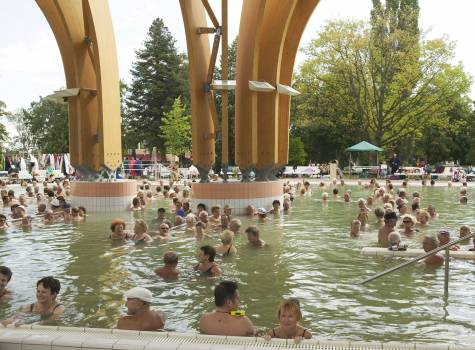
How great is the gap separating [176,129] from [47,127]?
34910 mm

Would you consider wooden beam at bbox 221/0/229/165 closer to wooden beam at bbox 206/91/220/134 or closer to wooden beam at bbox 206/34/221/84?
wooden beam at bbox 206/34/221/84

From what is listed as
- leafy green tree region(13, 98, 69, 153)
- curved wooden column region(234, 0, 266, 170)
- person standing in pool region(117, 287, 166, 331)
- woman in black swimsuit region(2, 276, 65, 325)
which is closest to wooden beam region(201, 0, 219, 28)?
curved wooden column region(234, 0, 266, 170)

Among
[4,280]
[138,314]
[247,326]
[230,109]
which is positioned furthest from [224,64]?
[230,109]

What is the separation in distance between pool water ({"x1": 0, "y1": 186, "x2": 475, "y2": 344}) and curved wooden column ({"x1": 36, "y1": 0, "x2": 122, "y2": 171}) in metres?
5.90

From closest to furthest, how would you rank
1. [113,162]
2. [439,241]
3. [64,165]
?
[439,241]
[113,162]
[64,165]

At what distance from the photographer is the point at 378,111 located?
46.4 meters

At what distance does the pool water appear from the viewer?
6.79 m

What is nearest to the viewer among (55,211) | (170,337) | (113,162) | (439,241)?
(170,337)

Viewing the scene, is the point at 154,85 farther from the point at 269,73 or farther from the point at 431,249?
the point at 431,249

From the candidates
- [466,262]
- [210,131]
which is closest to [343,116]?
[210,131]

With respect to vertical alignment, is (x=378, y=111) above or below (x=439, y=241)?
above

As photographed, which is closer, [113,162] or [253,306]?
[253,306]

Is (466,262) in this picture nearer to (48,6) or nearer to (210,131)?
(210,131)

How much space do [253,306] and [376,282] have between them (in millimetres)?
2359
